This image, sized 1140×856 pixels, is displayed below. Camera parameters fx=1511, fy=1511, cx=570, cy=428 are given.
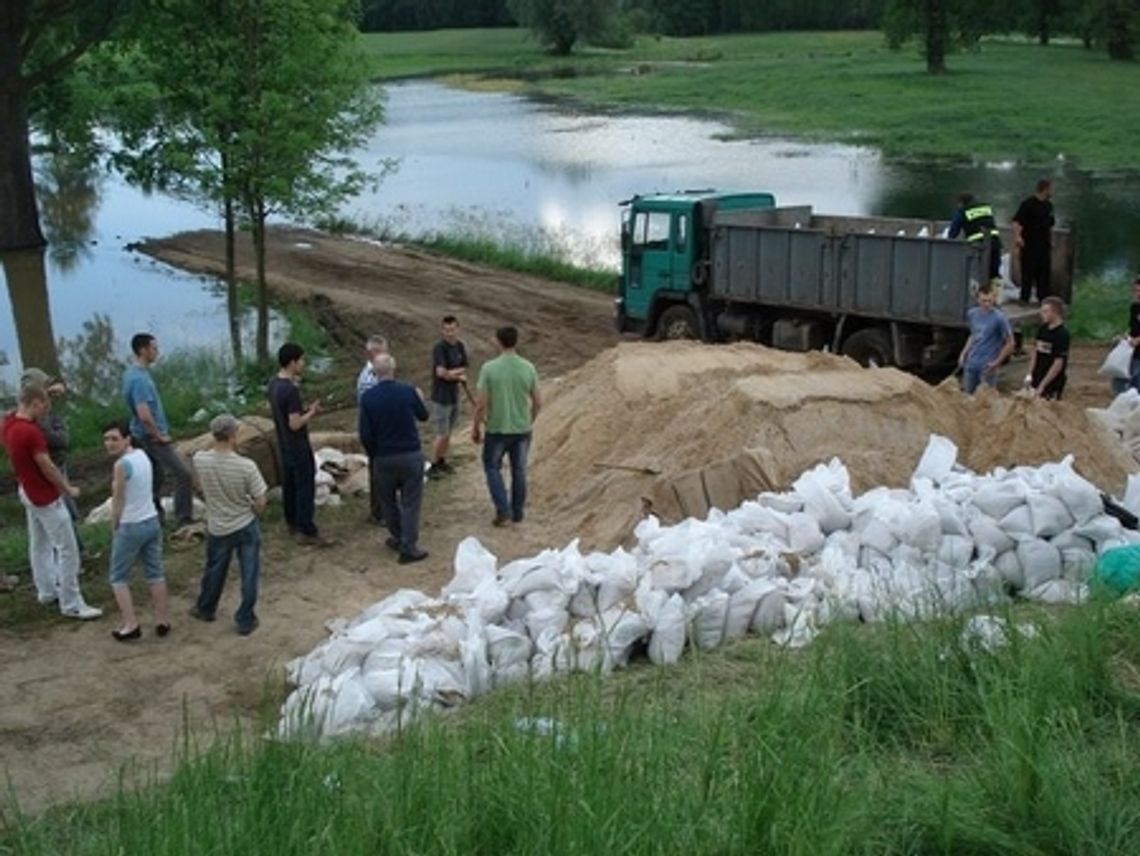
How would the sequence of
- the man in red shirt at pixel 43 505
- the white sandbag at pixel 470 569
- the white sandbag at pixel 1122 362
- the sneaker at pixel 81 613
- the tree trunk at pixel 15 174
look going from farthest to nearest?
the tree trunk at pixel 15 174 → the white sandbag at pixel 1122 362 → the sneaker at pixel 81 613 → the man in red shirt at pixel 43 505 → the white sandbag at pixel 470 569

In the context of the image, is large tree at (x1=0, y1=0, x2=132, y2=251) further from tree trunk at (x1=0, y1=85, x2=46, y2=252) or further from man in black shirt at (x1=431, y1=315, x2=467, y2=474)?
man in black shirt at (x1=431, y1=315, x2=467, y2=474)

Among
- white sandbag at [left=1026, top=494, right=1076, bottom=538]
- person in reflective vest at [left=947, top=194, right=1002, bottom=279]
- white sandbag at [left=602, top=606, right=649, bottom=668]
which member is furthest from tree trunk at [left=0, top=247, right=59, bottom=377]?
white sandbag at [left=1026, top=494, right=1076, bottom=538]

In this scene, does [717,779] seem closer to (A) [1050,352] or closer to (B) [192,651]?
(B) [192,651]

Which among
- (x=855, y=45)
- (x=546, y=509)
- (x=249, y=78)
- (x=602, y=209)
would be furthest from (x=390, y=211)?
(x=855, y=45)

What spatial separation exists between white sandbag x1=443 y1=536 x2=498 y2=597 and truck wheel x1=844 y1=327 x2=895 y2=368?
9986mm

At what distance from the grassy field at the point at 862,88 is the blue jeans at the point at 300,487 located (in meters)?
38.9

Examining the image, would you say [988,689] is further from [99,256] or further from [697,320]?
[99,256]

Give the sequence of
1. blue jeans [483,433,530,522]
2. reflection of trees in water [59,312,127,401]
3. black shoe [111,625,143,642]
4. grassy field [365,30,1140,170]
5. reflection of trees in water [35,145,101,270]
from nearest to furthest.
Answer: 1. black shoe [111,625,143,642]
2. blue jeans [483,433,530,522]
3. reflection of trees in water [59,312,127,401]
4. reflection of trees in water [35,145,101,270]
5. grassy field [365,30,1140,170]

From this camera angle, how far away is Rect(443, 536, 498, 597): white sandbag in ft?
35.3

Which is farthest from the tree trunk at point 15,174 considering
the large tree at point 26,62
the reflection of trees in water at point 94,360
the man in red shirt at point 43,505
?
the man in red shirt at point 43,505

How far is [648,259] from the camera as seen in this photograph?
2256 cm

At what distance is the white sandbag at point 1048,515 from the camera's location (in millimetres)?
10211

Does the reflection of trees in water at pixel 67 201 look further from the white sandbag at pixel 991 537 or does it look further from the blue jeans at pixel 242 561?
the white sandbag at pixel 991 537

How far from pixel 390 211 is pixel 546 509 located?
2821 cm
